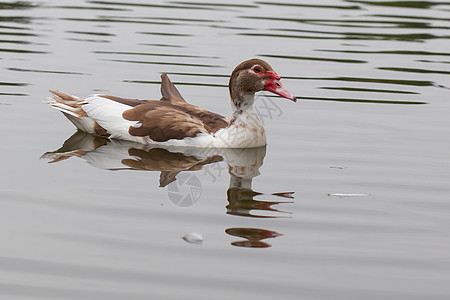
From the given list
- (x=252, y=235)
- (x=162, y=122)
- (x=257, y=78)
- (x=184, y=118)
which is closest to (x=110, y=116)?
(x=162, y=122)

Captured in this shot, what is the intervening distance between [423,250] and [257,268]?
54.0 inches

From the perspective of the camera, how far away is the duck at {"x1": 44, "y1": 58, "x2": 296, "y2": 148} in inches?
409

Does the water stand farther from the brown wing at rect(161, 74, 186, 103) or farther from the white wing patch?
the brown wing at rect(161, 74, 186, 103)

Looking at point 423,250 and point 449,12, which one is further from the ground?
point 449,12

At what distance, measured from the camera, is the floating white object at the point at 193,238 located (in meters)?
6.98

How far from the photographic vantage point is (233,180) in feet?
29.8

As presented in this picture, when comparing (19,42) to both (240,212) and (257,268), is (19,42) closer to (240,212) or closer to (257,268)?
(240,212)

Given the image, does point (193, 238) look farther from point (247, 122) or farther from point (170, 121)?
point (247, 122)

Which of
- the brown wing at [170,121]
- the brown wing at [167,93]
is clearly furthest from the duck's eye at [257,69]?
the brown wing at [167,93]

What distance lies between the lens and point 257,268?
6.49m

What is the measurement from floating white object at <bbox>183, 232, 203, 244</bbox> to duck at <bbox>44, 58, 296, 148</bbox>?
10.9 feet

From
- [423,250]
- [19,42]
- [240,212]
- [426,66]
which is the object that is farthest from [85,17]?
[423,250]

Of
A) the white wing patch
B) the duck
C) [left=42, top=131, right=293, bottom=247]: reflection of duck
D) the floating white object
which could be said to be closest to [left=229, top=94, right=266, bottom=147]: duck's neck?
the duck

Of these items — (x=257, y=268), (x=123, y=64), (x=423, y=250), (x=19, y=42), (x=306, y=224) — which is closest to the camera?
(x=257, y=268)
